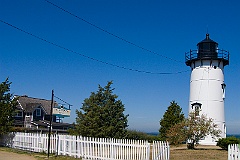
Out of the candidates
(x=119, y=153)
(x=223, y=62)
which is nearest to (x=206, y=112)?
(x=223, y=62)

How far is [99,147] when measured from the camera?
1655 centimetres

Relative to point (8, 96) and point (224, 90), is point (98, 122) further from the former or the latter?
point (224, 90)

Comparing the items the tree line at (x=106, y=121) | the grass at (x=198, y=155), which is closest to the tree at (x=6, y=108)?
the tree line at (x=106, y=121)

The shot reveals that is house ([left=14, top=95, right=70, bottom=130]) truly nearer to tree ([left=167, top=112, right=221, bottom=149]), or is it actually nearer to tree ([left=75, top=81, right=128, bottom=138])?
tree ([left=75, top=81, right=128, bottom=138])

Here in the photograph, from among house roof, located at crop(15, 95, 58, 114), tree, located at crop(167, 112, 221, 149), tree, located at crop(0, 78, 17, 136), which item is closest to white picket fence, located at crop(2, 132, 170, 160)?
tree, located at crop(0, 78, 17, 136)

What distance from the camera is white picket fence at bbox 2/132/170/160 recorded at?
49.7ft

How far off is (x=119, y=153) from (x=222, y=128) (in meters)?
16.2

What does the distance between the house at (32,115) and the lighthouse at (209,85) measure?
22451 millimetres

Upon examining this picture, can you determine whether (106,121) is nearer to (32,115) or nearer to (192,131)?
(192,131)

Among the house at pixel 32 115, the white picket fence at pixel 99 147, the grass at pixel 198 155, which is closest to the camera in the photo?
the white picket fence at pixel 99 147

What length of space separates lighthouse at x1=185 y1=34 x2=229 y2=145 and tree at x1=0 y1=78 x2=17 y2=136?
16135mm

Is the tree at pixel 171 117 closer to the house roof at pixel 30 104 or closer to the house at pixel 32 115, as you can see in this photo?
the house at pixel 32 115

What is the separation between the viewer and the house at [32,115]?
42862 millimetres

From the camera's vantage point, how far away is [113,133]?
78.4 feet
